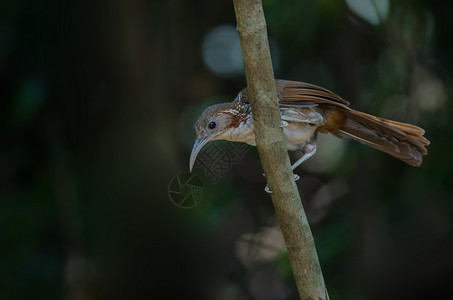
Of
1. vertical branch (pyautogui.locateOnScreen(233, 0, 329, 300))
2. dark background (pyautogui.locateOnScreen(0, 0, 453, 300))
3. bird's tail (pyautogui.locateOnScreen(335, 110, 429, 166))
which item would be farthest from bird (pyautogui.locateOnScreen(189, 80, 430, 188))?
dark background (pyautogui.locateOnScreen(0, 0, 453, 300))

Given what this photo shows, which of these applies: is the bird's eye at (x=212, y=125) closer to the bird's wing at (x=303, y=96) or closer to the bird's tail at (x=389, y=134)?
the bird's wing at (x=303, y=96)

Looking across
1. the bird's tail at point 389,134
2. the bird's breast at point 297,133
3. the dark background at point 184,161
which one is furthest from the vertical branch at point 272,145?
the dark background at point 184,161

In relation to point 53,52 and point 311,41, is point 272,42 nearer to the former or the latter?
point 311,41

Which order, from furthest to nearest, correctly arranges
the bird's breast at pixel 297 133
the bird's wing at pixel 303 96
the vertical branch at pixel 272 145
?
1. the bird's breast at pixel 297 133
2. the bird's wing at pixel 303 96
3. the vertical branch at pixel 272 145

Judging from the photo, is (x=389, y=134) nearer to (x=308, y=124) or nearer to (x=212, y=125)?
(x=308, y=124)

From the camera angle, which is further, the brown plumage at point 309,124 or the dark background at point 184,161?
the dark background at point 184,161

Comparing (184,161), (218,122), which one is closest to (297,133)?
(218,122)
